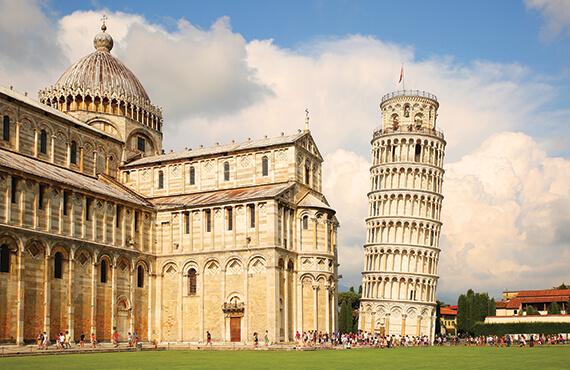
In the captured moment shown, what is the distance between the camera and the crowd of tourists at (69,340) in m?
47.2

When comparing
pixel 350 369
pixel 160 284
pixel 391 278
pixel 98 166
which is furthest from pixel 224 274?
pixel 391 278

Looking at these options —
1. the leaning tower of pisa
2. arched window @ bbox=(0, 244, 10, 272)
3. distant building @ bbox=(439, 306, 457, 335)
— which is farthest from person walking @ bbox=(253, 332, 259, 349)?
distant building @ bbox=(439, 306, 457, 335)

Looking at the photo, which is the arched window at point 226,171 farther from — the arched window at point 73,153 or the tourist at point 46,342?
the tourist at point 46,342

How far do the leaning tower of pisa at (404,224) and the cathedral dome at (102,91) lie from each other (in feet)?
117

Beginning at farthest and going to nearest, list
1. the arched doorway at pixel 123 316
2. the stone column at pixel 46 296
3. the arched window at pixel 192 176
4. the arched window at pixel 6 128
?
the arched window at pixel 192 176, the arched doorway at pixel 123 316, the arched window at pixel 6 128, the stone column at pixel 46 296

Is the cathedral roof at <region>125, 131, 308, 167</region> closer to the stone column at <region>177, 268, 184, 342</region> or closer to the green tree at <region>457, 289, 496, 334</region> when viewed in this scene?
the stone column at <region>177, 268, 184, 342</region>

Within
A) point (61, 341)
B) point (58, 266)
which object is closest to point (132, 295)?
point (58, 266)

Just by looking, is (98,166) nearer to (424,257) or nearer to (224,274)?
(224,274)

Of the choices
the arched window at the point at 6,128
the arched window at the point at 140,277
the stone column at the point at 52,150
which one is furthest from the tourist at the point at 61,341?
the stone column at the point at 52,150

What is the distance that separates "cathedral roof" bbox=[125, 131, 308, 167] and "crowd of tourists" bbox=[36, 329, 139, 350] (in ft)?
56.3

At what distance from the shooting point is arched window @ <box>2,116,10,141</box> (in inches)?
2191

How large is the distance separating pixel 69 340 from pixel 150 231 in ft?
46.0

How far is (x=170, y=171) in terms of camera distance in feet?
220

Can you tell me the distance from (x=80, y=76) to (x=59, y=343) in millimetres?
31439
